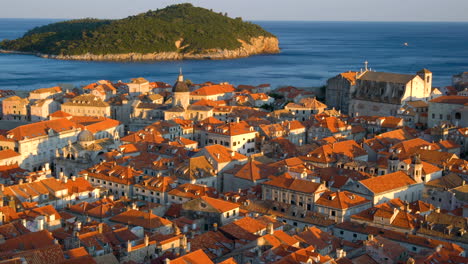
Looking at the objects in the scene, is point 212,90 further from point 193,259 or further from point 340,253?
point 193,259

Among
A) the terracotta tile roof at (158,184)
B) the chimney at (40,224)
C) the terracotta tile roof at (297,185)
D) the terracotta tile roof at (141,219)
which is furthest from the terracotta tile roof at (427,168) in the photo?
the chimney at (40,224)

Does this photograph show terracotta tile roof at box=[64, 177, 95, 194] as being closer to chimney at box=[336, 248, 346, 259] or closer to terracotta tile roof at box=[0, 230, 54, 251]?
terracotta tile roof at box=[0, 230, 54, 251]

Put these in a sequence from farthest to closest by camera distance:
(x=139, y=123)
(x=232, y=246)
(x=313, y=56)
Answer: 1. (x=313, y=56)
2. (x=139, y=123)
3. (x=232, y=246)

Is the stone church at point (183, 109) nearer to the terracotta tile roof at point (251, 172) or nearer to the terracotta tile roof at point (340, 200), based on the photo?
the terracotta tile roof at point (251, 172)

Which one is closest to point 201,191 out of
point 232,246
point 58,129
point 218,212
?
point 218,212

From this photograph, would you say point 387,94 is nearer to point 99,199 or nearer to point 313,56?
point 99,199

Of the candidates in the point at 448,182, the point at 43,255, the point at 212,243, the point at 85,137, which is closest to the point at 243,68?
the point at 85,137
